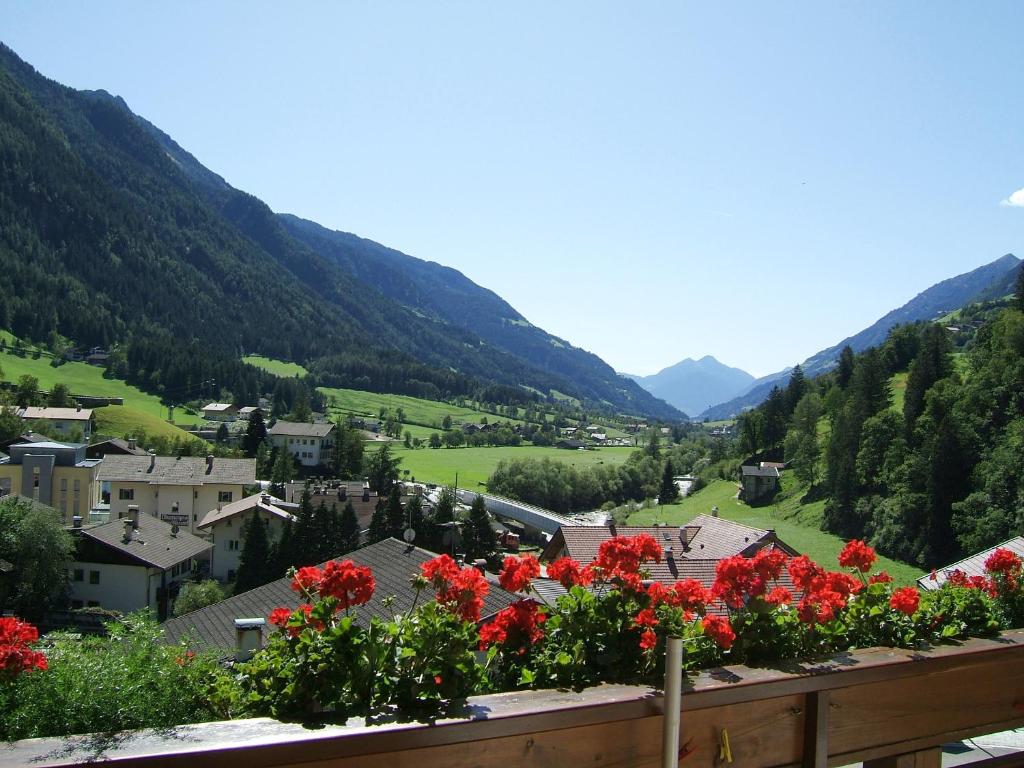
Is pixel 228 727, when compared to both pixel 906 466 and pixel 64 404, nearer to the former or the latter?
pixel 906 466

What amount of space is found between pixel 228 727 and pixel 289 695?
0.21 meters

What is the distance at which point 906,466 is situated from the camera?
160ft

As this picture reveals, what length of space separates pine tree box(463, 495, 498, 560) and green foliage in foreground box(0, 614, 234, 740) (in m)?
36.2

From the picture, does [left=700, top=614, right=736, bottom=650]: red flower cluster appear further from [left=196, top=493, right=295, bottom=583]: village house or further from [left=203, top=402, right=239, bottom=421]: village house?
[left=203, top=402, right=239, bottom=421]: village house

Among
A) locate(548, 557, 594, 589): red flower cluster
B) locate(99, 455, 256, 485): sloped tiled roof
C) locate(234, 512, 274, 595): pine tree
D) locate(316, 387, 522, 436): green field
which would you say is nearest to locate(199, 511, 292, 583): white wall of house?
locate(234, 512, 274, 595): pine tree

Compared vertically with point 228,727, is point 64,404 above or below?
below

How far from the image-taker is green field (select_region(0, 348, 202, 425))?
9925cm

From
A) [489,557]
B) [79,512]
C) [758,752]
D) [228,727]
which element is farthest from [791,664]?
[79,512]

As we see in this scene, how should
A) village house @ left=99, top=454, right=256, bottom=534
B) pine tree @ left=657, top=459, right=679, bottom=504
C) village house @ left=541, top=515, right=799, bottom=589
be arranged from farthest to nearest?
1. pine tree @ left=657, top=459, right=679, bottom=504
2. village house @ left=99, top=454, right=256, bottom=534
3. village house @ left=541, top=515, right=799, bottom=589

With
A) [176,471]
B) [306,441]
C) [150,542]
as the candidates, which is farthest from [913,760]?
[306,441]

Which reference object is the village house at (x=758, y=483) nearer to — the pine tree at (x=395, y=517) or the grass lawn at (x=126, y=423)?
the pine tree at (x=395, y=517)

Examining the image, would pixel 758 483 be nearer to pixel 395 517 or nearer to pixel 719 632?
pixel 395 517

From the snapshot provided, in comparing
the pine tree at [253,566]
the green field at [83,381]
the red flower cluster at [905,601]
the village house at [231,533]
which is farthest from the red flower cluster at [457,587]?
the green field at [83,381]

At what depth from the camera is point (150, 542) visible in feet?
106
